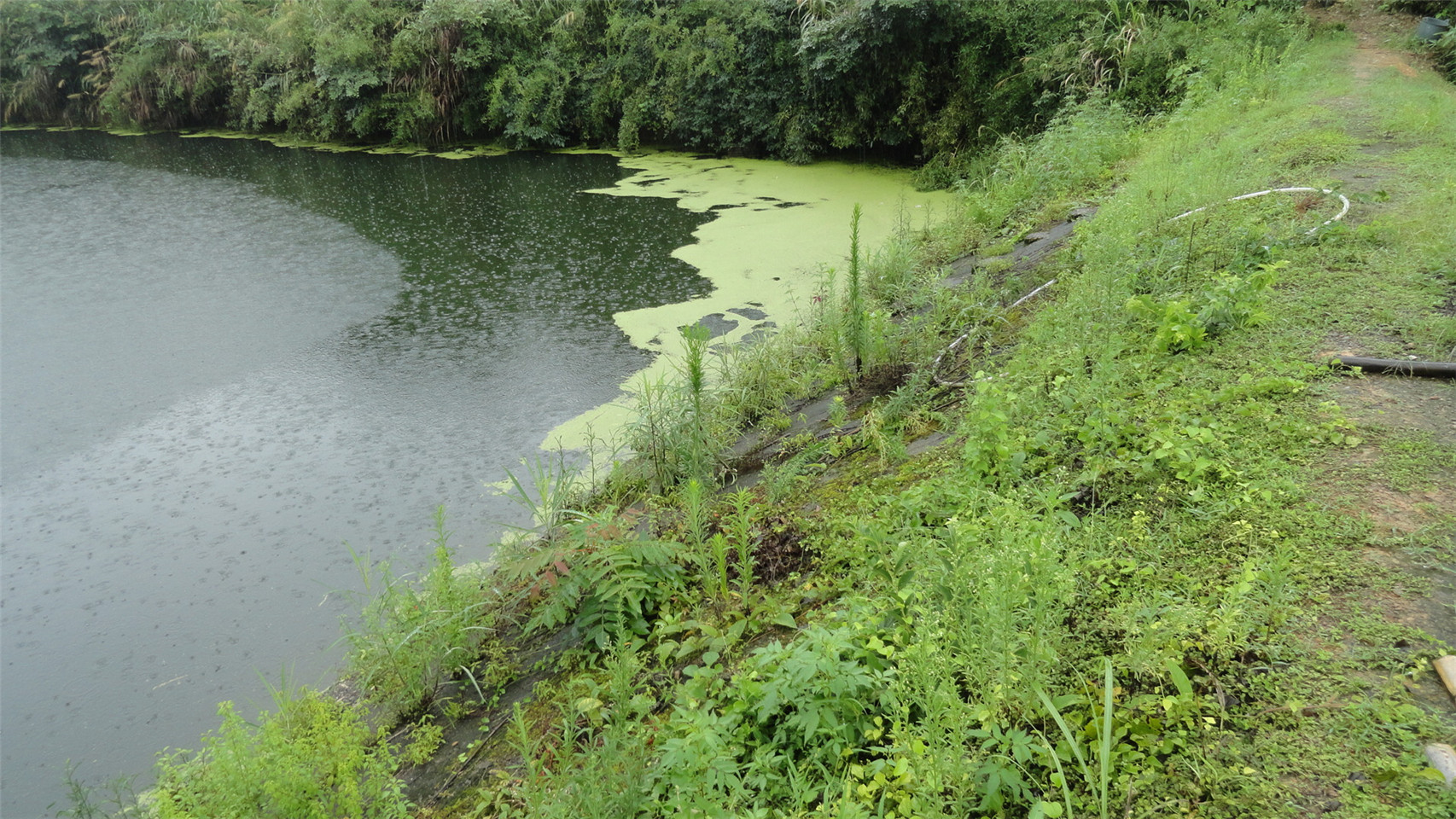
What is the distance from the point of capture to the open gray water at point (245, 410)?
2930mm

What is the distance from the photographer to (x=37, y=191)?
1034 cm

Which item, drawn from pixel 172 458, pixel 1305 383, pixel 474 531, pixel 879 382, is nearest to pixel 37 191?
pixel 172 458

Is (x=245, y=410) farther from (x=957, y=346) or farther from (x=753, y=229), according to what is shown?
(x=753, y=229)

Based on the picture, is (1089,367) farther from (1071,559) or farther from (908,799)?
(908,799)

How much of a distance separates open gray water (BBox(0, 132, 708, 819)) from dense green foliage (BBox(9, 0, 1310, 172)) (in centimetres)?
282

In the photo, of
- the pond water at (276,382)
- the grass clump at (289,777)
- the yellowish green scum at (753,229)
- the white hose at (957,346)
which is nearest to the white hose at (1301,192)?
the white hose at (957,346)

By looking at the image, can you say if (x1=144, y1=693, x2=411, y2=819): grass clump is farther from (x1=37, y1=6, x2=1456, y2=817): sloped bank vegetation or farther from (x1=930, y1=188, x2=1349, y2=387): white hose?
(x1=930, y1=188, x2=1349, y2=387): white hose

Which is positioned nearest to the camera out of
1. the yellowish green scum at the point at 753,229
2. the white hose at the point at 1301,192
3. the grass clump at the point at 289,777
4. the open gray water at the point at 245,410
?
the grass clump at the point at 289,777

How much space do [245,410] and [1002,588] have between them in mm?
4632

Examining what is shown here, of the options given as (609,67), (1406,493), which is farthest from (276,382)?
(609,67)

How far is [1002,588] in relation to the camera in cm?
167

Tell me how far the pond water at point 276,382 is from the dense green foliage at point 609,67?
113cm

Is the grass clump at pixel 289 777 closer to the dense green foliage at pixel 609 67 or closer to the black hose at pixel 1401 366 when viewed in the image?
the black hose at pixel 1401 366

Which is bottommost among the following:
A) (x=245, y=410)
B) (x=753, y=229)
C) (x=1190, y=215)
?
(x=245, y=410)
